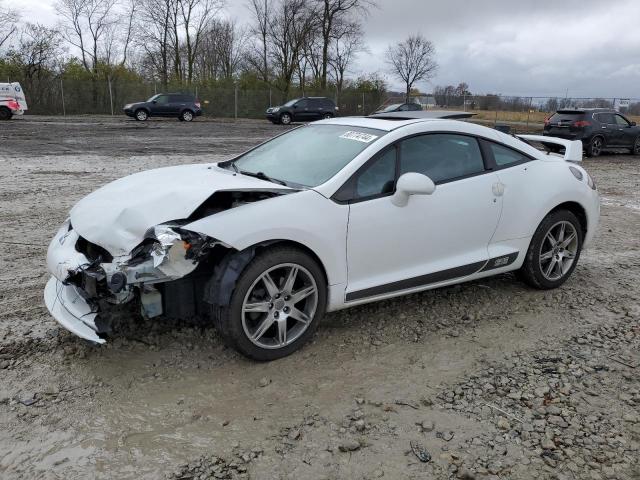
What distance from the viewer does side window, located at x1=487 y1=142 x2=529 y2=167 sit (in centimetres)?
458

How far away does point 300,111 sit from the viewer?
104ft

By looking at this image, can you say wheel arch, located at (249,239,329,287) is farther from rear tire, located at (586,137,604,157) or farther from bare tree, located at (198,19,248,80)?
bare tree, located at (198,19,248,80)

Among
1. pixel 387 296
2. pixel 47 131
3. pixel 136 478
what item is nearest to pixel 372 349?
pixel 387 296

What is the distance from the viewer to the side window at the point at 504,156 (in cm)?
458

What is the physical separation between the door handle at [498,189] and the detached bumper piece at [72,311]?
309 centimetres

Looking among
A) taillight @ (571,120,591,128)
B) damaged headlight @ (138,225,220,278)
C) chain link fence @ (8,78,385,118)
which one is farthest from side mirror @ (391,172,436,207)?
chain link fence @ (8,78,385,118)

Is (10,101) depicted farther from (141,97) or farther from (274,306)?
(274,306)

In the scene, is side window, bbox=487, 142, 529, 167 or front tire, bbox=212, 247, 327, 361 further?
side window, bbox=487, 142, 529, 167

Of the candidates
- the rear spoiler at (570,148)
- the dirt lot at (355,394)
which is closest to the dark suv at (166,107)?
the dirt lot at (355,394)

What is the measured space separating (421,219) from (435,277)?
49cm

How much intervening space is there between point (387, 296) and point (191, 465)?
1863 millimetres

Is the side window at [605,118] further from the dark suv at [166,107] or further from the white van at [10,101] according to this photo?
the white van at [10,101]

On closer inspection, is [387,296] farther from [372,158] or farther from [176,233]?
[176,233]

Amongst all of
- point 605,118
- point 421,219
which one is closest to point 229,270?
point 421,219
